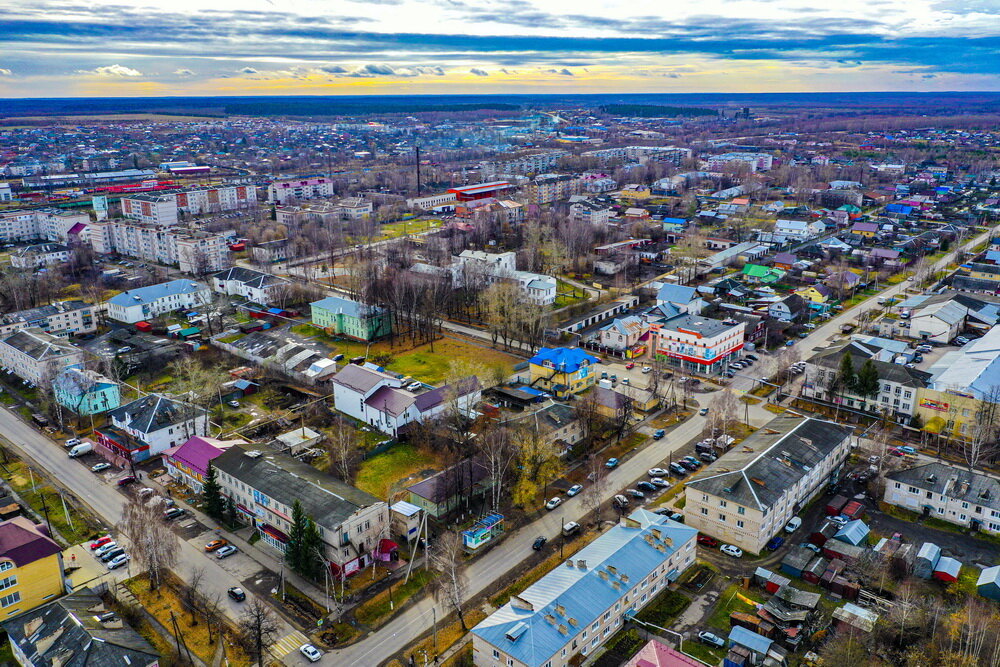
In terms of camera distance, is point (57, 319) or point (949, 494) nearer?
point (949, 494)

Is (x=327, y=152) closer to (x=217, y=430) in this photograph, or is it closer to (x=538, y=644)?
(x=217, y=430)

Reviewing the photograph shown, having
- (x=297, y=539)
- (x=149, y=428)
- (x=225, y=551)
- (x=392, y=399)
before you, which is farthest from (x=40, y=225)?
(x=297, y=539)

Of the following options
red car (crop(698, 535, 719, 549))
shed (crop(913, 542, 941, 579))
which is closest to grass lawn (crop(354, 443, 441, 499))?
red car (crop(698, 535, 719, 549))

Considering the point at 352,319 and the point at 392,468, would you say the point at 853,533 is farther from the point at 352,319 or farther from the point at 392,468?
the point at 352,319

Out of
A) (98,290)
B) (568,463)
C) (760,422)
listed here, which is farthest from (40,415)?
(760,422)

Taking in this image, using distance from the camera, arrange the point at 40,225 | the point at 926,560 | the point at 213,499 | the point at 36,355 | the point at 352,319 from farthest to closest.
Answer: the point at 40,225 < the point at 352,319 < the point at 36,355 < the point at 213,499 < the point at 926,560

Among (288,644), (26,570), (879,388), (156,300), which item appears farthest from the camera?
(156,300)

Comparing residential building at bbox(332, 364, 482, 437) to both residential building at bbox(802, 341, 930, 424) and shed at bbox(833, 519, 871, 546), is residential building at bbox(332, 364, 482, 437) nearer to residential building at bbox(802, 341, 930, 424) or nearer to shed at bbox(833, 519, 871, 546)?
shed at bbox(833, 519, 871, 546)
